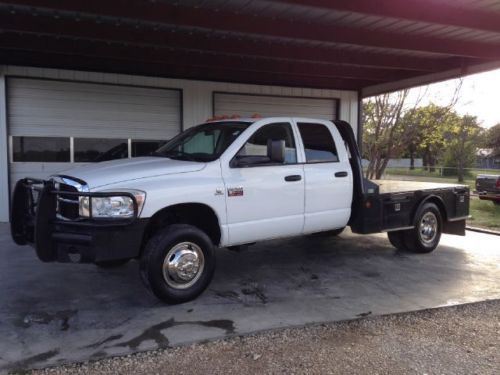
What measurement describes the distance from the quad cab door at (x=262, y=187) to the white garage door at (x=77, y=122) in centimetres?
598

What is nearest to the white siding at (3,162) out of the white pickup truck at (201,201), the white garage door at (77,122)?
the white garage door at (77,122)

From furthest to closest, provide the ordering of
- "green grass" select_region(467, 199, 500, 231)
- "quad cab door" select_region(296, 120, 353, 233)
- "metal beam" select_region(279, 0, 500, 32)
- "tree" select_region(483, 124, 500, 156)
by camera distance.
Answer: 1. "tree" select_region(483, 124, 500, 156)
2. "green grass" select_region(467, 199, 500, 231)
3. "metal beam" select_region(279, 0, 500, 32)
4. "quad cab door" select_region(296, 120, 353, 233)

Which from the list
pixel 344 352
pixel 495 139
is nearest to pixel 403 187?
pixel 344 352

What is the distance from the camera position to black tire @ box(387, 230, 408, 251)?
806 centimetres

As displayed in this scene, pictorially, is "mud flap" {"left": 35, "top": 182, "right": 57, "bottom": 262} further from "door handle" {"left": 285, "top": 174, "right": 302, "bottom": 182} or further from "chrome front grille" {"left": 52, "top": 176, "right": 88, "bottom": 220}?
"door handle" {"left": 285, "top": 174, "right": 302, "bottom": 182}

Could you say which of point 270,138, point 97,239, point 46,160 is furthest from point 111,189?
point 46,160

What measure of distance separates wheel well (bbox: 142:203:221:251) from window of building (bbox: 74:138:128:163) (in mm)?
6056

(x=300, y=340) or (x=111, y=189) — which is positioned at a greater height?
(x=111, y=189)

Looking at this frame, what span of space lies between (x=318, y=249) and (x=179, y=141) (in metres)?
3.24

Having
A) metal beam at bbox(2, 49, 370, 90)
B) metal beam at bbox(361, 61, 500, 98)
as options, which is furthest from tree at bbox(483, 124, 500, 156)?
metal beam at bbox(2, 49, 370, 90)

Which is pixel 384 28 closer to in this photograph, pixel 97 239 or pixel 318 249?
pixel 318 249

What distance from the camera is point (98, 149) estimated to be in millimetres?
11117

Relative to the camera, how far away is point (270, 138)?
20.2 ft

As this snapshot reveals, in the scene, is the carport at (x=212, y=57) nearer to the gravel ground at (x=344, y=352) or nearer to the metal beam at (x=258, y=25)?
the metal beam at (x=258, y=25)
